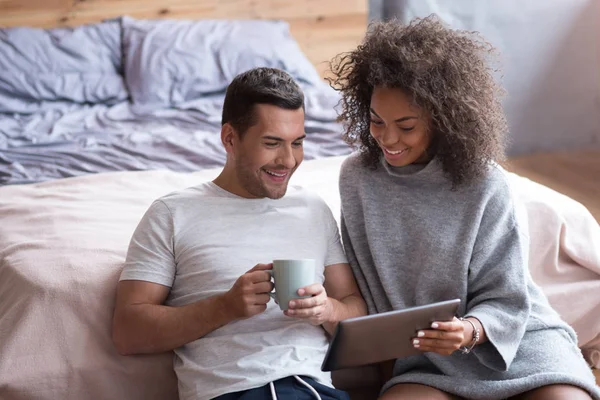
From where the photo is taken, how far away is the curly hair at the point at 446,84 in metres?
1.65

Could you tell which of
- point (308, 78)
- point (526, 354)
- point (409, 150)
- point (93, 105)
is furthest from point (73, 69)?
point (526, 354)

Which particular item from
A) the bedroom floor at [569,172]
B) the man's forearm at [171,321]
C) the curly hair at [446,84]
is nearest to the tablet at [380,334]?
the man's forearm at [171,321]

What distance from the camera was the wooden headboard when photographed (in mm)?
3846

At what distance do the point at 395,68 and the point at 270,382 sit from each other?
645 millimetres

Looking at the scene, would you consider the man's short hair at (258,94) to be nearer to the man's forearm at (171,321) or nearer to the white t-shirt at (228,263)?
the white t-shirt at (228,263)

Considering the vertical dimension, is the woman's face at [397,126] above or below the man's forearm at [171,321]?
above

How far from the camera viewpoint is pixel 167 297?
1654mm

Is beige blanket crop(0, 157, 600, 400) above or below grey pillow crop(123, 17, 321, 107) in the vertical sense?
below

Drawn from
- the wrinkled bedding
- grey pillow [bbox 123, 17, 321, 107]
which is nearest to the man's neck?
the wrinkled bedding

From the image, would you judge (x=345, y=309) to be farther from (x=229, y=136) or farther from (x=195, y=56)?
(x=195, y=56)

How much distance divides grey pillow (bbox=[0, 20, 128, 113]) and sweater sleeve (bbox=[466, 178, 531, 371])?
2.18 m

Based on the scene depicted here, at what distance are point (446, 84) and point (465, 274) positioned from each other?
373mm

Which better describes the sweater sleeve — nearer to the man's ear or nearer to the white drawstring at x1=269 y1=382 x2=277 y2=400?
the white drawstring at x1=269 y1=382 x2=277 y2=400

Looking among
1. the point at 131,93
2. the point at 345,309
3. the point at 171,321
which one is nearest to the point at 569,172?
the point at 131,93
